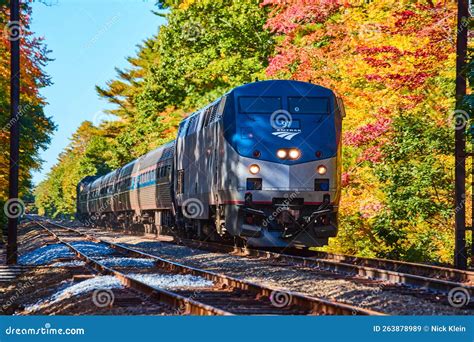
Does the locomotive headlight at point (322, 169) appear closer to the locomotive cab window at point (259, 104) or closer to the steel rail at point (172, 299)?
the locomotive cab window at point (259, 104)

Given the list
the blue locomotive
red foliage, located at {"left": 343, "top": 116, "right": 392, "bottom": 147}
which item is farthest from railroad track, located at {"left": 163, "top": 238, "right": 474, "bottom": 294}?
red foliage, located at {"left": 343, "top": 116, "right": 392, "bottom": 147}

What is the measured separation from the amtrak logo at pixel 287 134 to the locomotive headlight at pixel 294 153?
11.7 inches

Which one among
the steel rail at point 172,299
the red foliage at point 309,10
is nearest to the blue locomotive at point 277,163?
the steel rail at point 172,299

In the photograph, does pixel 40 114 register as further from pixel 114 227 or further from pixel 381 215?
pixel 381 215

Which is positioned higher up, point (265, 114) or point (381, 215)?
point (265, 114)

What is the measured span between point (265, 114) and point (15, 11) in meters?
A: 5.97

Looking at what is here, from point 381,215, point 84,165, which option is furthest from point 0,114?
point 84,165

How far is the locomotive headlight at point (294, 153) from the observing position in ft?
60.6

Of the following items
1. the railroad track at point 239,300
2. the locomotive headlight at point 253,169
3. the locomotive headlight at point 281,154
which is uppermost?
the locomotive headlight at point 281,154

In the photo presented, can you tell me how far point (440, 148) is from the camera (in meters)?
19.1

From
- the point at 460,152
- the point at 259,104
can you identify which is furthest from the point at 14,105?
the point at 460,152

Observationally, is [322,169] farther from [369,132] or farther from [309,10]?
[309,10]

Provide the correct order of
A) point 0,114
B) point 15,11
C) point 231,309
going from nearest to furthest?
point 231,309 → point 15,11 → point 0,114

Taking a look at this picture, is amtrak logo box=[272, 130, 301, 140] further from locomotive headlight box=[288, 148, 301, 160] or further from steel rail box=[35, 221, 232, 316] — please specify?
steel rail box=[35, 221, 232, 316]
